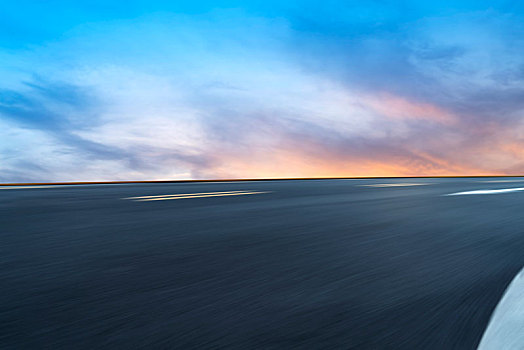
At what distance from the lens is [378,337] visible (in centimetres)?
112

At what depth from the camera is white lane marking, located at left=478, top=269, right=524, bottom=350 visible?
108 centimetres

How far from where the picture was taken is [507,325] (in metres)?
1.21

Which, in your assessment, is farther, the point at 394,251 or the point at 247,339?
the point at 394,251

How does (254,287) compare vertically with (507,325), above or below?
above

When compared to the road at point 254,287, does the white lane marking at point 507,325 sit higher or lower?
lower

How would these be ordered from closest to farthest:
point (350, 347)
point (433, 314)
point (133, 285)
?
point (350, 347)
point (433, 314)
point (133, 285)

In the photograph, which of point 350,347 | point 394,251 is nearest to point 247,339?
point 350,347

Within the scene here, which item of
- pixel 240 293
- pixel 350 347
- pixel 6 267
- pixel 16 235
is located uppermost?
pixel 16 235

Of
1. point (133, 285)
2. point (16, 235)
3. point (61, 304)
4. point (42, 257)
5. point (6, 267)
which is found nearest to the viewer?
point (61, 304)

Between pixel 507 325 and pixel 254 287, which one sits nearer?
pixel 507 325

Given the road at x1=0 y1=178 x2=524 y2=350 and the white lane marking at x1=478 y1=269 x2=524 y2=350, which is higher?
the road at x1=0 y1=178 x2=524 y2=350

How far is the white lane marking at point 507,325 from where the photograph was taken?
1.08m

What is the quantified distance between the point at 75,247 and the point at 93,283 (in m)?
1.02

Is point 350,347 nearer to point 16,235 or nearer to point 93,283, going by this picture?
point 93,283
